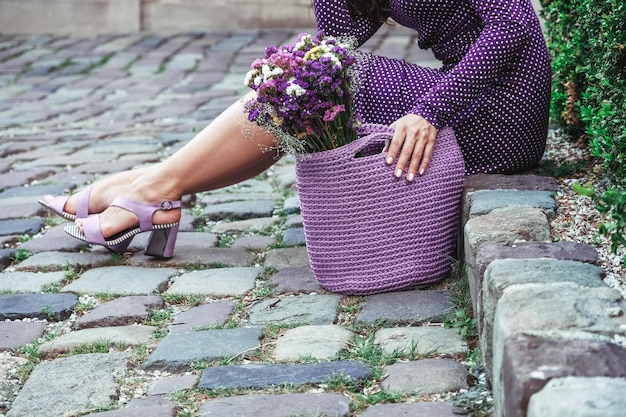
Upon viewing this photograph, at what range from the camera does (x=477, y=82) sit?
9.39ft

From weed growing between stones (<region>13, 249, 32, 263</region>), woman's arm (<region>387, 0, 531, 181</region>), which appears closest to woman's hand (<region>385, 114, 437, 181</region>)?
woman's arm (<region>387, 0, 531, 181</region>)

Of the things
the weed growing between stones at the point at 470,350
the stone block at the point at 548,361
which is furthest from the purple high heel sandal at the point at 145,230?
the stone block at the point at 548,361

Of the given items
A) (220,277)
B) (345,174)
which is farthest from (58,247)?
(345,174)

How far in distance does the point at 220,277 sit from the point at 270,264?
196mm

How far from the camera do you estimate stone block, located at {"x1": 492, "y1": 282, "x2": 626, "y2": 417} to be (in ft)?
5.87

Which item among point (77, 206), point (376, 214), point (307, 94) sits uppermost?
point (307, 94)

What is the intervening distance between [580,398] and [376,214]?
1274mm

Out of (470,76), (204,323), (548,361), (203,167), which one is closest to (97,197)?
(203,167)

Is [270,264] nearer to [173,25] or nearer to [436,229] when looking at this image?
[436,229]

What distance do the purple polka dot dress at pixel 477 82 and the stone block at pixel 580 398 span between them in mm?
1324

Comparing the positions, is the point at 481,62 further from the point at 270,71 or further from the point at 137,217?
the point at 137,217

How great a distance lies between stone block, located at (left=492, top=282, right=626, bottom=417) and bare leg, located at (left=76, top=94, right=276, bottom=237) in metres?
1.40

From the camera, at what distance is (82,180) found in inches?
176

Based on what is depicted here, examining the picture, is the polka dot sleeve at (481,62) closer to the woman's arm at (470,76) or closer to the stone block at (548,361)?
the woman's arm at (470,76)
